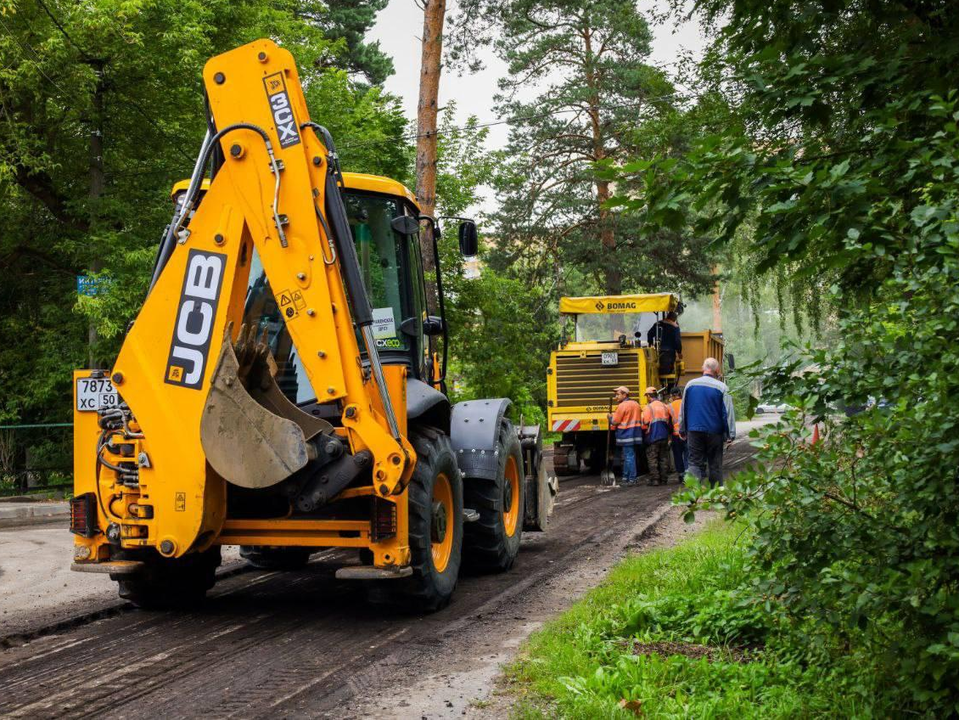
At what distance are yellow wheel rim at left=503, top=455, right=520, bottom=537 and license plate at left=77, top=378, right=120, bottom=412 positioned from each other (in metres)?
3.88

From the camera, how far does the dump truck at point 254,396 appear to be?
7.14m

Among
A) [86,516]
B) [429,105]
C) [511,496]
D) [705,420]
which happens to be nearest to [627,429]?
[705,420]

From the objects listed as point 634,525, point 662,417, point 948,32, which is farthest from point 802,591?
point 662,417

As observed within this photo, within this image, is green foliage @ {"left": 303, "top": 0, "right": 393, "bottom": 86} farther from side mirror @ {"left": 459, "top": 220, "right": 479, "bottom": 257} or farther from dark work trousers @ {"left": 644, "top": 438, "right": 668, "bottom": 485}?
side mirror @ {"left": 459, "top": 220, "right": 479, "bottom": 257}

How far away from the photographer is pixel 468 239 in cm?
961

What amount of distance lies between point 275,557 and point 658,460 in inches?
390

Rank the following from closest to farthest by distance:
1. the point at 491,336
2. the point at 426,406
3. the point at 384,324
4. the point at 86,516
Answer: the point at 86,516, the point at 426,406, the point at 384,324, the point at 491,336

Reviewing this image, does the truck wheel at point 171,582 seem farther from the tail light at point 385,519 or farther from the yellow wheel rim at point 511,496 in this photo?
the yellow wheel rim at point 511,496

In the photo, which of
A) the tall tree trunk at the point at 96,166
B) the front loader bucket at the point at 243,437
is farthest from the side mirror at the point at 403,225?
the tall tree trunk at the point at 96,166

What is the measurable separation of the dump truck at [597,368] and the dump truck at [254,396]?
13.5 m

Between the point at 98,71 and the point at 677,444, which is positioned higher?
the point at 98,71

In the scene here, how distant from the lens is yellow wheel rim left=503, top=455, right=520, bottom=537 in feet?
33.7

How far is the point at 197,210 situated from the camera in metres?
7.49

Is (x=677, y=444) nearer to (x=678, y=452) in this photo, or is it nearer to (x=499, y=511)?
(x=678, y=452)
